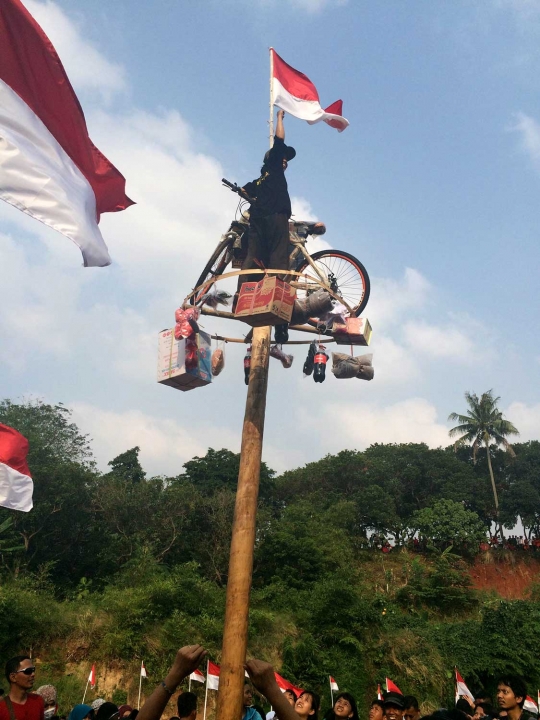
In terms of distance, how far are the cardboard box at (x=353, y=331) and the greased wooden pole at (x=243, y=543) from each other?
4.53 feet

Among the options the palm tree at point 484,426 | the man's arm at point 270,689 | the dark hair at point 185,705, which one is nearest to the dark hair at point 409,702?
the dark hair at point 185,705

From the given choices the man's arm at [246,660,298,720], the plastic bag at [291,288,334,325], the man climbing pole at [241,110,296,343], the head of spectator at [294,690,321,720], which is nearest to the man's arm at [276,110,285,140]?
the man climbing pole at [241,110,296,343]

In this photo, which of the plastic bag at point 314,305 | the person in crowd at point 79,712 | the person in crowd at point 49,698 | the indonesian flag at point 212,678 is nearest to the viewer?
the person in crowd at point 79,712

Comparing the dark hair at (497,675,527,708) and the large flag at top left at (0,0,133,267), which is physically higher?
the large flag at top left at (0,0,133,267)

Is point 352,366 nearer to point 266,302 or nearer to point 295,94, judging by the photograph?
point 266,302

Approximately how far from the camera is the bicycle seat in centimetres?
990

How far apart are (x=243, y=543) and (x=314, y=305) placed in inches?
132

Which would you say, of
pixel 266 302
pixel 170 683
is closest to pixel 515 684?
pixel 170 683

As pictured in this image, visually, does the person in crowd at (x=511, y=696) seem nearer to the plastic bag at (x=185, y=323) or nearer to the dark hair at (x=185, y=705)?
the dark hair at (x=185, y=705)

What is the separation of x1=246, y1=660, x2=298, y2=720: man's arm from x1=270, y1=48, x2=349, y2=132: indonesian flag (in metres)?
7.50

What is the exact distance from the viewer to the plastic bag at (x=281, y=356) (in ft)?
33.4

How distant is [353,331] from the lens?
896 cm

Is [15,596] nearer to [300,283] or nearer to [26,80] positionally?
[300,283]

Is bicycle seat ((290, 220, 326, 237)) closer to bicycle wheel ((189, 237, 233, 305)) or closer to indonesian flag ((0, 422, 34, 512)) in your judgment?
bicycle wheel ((189, 237, 233, 305))
